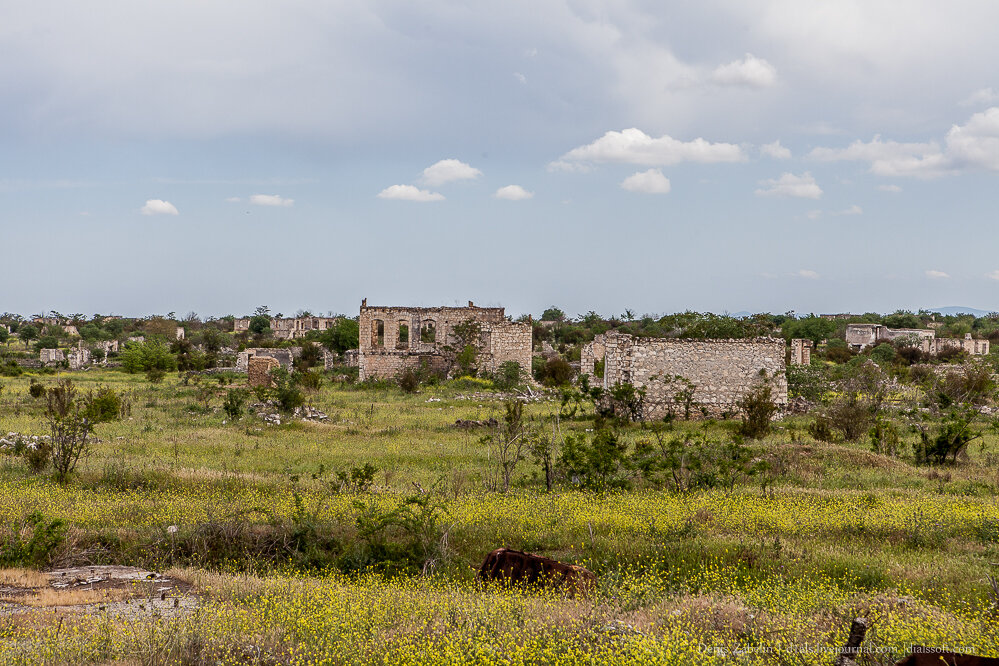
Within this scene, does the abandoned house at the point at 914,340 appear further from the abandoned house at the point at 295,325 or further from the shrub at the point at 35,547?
the shrub at the point at 35,547

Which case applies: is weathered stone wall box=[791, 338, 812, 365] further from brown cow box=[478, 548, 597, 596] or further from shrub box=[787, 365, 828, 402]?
brown cow box=[478, 548, 597, 596]

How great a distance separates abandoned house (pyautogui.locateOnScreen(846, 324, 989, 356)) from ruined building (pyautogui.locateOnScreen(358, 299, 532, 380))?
28.9 meters

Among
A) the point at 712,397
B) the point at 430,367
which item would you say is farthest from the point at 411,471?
the point at 430,367

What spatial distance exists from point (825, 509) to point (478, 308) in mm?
27709

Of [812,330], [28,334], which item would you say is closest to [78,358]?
[28,334]

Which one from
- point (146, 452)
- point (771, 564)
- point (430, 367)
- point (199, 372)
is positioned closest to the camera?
point (771, 564)

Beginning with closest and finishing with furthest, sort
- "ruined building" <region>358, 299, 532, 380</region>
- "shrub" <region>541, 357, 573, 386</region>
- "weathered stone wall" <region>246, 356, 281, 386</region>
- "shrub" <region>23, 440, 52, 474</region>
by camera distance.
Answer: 1. "shrub" <region>23, 440, 52, 474</region>
2. "weathered stone wall" <region>246, 356, 281, 386</region>
3. "shrub" <region>541, 357, 573, 386</region>
4. "ruined building" <region>358, 299, 532, 380</region>

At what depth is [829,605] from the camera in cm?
653

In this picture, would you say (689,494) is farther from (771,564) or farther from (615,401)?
(615,401)

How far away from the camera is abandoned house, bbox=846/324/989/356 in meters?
50.6

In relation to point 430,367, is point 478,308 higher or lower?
higher

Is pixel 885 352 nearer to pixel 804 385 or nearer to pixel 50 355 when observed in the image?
pixel 804 385

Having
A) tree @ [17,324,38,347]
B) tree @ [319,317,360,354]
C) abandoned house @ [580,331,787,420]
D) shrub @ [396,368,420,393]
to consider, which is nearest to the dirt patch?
abandoned house @ [580,331,787,420]

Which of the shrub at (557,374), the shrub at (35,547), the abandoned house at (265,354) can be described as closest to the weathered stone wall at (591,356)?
the shrub at (557,374)
